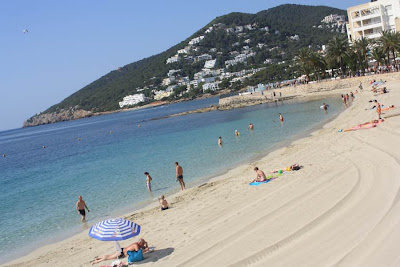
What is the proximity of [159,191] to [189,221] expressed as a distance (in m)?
7.39

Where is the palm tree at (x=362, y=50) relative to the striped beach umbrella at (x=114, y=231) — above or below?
above

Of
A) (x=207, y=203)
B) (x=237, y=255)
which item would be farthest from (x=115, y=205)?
(x=237, y=255)

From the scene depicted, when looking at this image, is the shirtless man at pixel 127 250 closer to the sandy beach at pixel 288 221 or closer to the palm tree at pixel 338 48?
the sandy beach at pixel 288 221

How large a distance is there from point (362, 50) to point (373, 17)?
17131 millimetres

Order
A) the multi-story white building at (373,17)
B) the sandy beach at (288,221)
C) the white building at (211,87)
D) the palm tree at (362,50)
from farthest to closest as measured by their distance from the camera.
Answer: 1. the white building at (211,87)
2. the multi-story white building at (373,17)
3. the palm tree at (362,50)
4. the sandy beach at (288,221)

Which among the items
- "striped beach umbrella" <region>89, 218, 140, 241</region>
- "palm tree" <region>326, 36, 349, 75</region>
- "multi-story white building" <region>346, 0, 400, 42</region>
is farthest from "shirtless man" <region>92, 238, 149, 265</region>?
"multi-story white building" <region>346, 0, 400, 42</region>

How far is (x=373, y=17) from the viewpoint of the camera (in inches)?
2689

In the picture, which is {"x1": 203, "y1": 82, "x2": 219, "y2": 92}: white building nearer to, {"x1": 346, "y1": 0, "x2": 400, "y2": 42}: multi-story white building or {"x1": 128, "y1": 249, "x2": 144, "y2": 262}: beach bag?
{"x1": 346, "y1": 0, "x2": 400, "y2": 42}: multi-story white building

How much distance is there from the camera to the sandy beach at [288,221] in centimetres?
718

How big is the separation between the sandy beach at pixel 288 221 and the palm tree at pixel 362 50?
141 feet

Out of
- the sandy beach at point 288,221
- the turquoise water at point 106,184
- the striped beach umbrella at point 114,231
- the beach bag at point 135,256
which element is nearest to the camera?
the sandy beach at point 288,221

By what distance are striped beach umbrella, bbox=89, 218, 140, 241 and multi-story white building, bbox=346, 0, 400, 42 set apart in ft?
223

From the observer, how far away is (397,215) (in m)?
7.76

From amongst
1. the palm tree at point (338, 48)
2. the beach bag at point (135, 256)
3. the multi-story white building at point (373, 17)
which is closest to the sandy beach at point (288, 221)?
the beach bag at point (135, 256)
